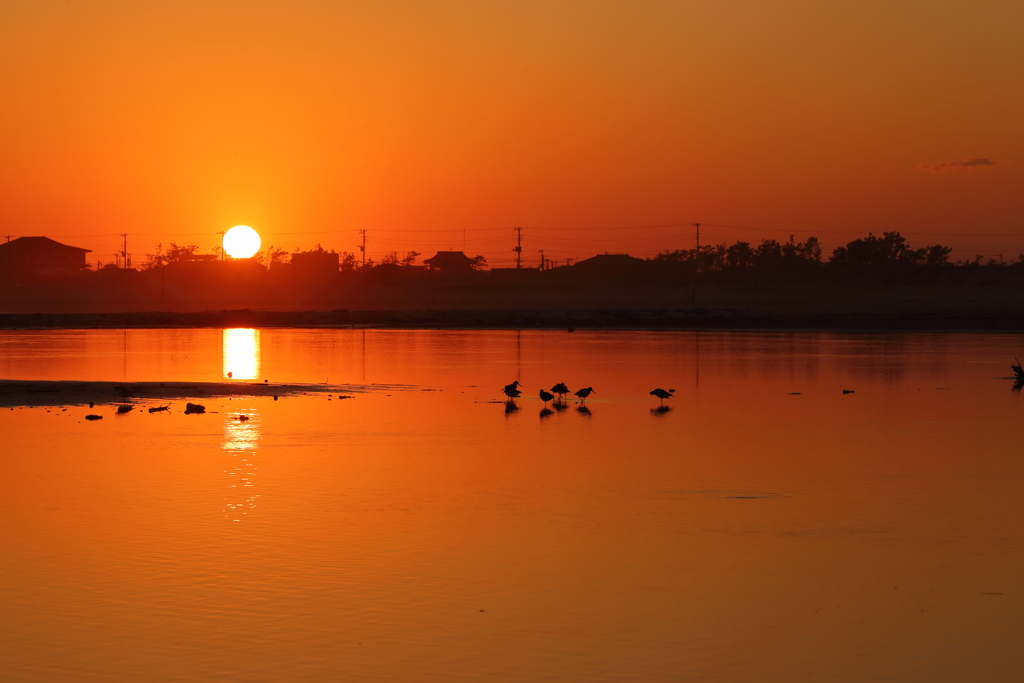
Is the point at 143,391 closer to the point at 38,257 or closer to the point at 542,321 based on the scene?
the point at 542,321

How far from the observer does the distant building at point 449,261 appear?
181 metres

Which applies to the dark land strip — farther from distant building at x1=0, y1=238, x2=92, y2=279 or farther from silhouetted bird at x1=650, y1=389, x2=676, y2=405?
distant building at x1=0, y1=238, x2=92, y2=279

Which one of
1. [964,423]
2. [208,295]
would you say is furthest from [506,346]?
[208,295]

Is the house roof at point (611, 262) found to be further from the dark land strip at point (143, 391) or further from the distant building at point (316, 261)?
the dark land strip at point (143, 391)

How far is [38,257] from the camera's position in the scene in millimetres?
163500

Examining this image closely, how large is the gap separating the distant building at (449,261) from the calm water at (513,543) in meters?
154

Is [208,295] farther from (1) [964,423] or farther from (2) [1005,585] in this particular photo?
(2) [1005,585]

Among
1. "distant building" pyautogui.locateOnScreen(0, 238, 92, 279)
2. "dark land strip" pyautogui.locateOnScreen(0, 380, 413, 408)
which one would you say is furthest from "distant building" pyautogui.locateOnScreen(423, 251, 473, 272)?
"dark land strip" pyautogui.locateOnScreen(0, 380, 413, 408)

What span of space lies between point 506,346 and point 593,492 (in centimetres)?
3975

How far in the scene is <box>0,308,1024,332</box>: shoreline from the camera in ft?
264

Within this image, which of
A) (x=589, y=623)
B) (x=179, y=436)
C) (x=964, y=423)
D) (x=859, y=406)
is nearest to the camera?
(x=589, y=623)

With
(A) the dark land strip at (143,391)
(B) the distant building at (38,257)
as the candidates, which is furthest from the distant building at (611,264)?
(A) the dark land strip at (143,391)

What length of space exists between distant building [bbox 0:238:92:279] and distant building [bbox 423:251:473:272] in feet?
164

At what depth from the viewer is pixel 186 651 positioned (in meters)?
9.06
